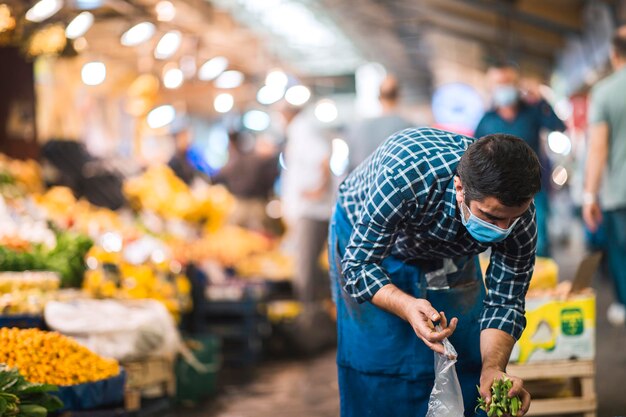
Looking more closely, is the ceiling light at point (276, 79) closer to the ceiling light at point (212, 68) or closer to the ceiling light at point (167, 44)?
the ceiling light at point (212, 68)

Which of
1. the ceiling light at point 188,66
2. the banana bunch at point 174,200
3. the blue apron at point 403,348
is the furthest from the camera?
the ceiling light at point 188,66

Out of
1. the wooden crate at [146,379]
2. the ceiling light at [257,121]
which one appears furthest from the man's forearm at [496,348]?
the ceiling light at [257,121]

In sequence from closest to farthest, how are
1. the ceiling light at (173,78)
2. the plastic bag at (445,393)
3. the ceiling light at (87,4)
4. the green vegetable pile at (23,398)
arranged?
1. the plastic bag at (445,393)
2. the green vegetable pile at (23,398)
3. the ceiling light at (87,4)
4. the ceiling light at (173,78)

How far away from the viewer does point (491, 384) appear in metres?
3.53

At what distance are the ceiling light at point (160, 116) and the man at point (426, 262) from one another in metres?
11.2

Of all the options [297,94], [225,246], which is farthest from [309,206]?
[297,94]

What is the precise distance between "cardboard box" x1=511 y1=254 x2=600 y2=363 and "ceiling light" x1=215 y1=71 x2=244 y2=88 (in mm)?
10074

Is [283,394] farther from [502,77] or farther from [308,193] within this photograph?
[502,77]

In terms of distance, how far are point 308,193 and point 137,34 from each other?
2.40 m

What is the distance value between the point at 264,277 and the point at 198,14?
3.54 meters

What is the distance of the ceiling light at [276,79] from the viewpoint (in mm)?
15016

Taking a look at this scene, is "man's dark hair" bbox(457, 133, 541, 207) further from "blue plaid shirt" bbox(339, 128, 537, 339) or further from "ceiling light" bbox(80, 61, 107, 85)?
"ceiling light" bbox(80, 61, 107, 85)

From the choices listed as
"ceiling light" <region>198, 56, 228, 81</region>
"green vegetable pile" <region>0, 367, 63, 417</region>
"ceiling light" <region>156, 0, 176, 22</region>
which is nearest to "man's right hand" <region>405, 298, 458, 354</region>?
"green vegetable pile" <region>0, 367, 63, 417</region>

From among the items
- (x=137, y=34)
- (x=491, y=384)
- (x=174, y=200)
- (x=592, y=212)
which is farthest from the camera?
(x=137, y=34)
